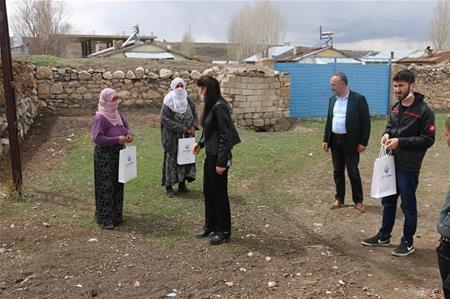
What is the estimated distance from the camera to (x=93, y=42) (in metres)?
48.0

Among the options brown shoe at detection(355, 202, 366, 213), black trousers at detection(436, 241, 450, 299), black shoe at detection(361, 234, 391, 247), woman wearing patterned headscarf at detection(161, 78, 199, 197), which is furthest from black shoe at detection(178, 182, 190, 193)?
black trousers at detection(436, 241, 450, 299)

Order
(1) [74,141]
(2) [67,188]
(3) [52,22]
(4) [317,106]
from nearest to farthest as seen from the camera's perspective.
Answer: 1. (2) [67,188]
2. (1) [74,141]
3. (4) [317,106]
4. (3) [52,22]

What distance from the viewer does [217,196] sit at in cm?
482

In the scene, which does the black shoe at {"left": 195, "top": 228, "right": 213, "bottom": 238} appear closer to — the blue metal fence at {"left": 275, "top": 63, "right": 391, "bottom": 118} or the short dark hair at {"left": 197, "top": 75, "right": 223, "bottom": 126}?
the short dark hair at {"left": 197, "top": 75, "right": 223, "bottom": 126}

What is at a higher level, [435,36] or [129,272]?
[435,36]

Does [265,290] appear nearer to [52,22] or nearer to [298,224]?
[298,224]

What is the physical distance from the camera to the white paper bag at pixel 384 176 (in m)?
4.41

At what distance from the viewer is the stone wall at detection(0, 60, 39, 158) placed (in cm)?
978

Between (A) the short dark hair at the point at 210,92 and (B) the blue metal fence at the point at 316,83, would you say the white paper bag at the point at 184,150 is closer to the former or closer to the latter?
(A) the short dark hair at the point at 210,92

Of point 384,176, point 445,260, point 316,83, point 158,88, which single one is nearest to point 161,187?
point 384,176

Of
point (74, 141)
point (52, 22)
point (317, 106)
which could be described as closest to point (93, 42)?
point (52, 22)

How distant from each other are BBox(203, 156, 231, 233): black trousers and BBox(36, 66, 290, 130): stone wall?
31.5ft

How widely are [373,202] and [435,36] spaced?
5460 cm

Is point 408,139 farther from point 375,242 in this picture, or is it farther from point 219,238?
point 219,238
